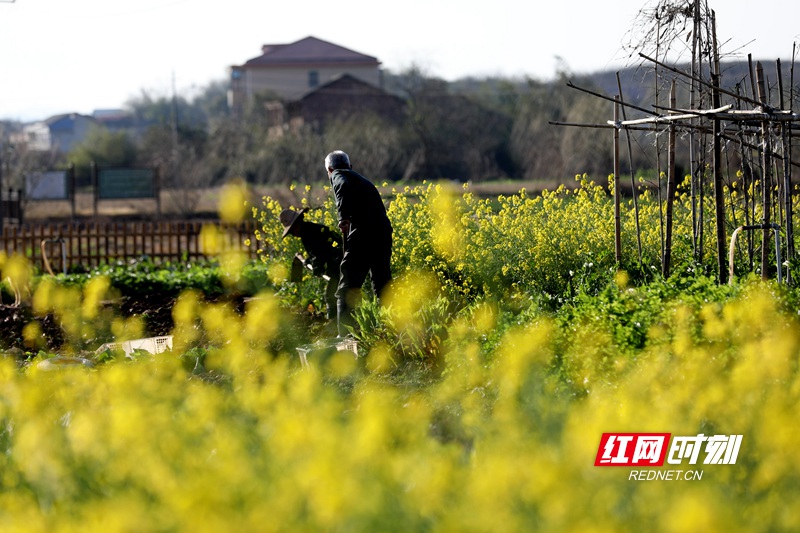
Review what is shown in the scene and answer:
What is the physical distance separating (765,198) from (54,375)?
16.6 ft

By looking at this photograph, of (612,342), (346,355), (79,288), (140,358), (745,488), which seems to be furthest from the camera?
(79,288)

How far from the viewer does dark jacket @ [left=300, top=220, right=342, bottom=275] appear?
31.4ft

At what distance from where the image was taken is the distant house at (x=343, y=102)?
192ft

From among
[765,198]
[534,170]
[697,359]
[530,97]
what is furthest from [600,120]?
[697,359]

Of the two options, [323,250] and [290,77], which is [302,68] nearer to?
[290,77]

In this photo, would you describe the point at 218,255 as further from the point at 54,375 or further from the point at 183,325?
the point at 54,375

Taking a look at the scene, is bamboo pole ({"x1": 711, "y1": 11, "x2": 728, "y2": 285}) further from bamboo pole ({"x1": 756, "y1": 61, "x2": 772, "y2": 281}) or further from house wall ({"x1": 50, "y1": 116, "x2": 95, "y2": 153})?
house wall ({"x1": 50, "y1": 116, "x2": 95, "y2": 153})

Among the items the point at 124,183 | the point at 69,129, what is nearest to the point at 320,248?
the point at 124,183

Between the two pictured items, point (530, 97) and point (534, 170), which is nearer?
point (534, 170)

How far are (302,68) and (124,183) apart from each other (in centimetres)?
5762

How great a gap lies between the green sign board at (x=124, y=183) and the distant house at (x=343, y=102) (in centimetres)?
2831

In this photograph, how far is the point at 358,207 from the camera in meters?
8.55

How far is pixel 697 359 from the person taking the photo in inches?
210

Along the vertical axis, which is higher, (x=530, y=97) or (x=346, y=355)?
(x=530, y=97)
